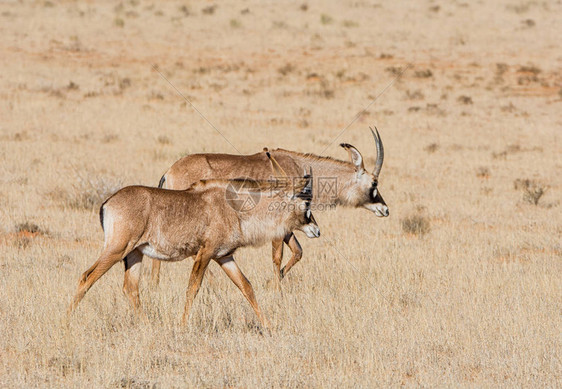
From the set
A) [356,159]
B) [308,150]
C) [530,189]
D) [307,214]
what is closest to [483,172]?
[530,189]

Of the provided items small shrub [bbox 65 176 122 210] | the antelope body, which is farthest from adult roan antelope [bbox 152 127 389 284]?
small shrub [bbox 65 176 122 210]

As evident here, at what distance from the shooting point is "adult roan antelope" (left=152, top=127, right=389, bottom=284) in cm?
1022

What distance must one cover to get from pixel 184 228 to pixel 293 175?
114 inches

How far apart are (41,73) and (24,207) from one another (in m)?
17.6

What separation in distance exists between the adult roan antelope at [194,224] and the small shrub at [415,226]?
4723 mm

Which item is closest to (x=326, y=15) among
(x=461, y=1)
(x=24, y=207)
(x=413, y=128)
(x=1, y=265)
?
(x=461, y=1)

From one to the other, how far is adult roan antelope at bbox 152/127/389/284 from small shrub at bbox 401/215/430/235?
80.2 inches

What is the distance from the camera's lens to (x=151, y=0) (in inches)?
1887

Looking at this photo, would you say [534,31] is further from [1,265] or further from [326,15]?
[1,265]

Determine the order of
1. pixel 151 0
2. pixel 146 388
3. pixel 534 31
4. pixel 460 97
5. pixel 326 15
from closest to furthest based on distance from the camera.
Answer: pixel 146 388
pixel 460 97
pixel 534 31
pixel 326 15
pixel 151 0
